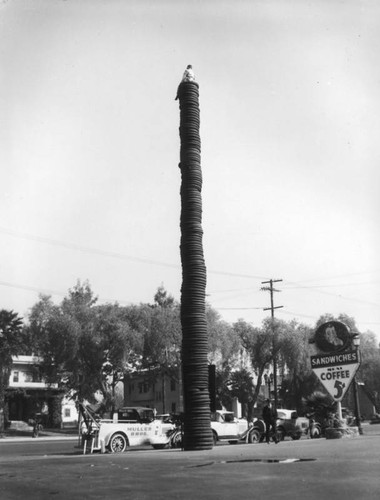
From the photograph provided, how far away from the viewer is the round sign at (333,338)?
23.7m

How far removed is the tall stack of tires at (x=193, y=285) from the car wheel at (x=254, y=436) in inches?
317

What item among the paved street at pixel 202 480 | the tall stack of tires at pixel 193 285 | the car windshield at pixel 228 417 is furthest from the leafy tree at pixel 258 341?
the paved street at pixel 202 480

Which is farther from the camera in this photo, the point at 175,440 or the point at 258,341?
the point at 258,341

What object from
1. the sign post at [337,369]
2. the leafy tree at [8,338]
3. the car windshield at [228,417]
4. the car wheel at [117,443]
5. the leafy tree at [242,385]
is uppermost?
the leafy tree at [8,338]

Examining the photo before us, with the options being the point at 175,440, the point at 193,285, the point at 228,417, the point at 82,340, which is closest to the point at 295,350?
the point at 82,340

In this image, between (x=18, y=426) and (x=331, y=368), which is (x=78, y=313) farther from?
(x=331, y=368)

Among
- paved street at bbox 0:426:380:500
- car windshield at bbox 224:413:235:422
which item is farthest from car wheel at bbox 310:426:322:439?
paved street at bbox 0:426:380:500

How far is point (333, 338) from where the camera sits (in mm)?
24672

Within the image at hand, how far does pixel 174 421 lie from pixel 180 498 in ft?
61.2

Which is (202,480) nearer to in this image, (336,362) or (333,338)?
(336,362)

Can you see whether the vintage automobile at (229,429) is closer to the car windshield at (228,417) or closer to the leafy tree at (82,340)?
the car windshield at (228,417)

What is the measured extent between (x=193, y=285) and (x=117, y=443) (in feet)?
24.2

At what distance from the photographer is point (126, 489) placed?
7281 mm

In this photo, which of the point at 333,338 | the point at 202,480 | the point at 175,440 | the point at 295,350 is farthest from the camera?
the point at 295,350
